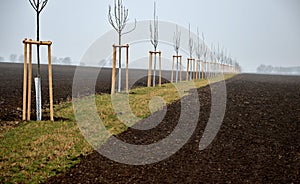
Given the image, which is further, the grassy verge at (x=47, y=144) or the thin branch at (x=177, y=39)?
the thin branch at (x=177, y=39)

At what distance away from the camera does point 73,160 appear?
253 inches

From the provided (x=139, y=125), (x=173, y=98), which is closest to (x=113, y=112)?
(x=139, y=125)

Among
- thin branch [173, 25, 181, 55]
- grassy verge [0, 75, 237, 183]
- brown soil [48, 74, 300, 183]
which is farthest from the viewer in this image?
thin branch [173, 25, 181, 55]

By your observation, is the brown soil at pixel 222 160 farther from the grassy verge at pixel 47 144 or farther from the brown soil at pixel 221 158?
the grassy verge at pixel 47 144

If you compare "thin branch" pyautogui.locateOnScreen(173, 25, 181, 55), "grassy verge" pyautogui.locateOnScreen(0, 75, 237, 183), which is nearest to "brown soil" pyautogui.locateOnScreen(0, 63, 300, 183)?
"grassy verge" pyautogui.locateOnScreen(0, 75, 237, 183)

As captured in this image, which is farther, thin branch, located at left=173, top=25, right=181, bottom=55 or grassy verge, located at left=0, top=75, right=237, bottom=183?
thin branch, located at left=173, top=25, right=181, bottom=55

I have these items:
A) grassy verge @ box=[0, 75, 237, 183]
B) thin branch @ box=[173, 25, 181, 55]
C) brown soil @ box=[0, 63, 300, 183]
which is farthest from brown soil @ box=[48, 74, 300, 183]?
thin branch @ box=[173, 25, 181, 55]

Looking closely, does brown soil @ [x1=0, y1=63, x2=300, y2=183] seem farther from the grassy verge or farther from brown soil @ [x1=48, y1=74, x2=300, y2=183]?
the grassy verge

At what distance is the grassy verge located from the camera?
5801 millimetres

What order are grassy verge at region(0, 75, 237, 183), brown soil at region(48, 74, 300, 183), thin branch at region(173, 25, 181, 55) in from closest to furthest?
brown soil at region(48, 74, 300, 183) < grassy verge at region(0, 75, 237, 183) < thin branch at region(173, 25, 181, 55)

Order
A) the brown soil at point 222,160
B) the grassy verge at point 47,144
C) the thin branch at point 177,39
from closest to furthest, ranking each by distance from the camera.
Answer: the brown soil at point 222,160 → the grassy verge at point 47,144 → the thin branch at point 177,39

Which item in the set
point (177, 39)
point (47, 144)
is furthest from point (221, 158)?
point (177, 39)

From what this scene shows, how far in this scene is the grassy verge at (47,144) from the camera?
19.0 feet

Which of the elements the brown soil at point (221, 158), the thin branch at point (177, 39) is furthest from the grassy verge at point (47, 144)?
the thin branch at point (177, 39)
